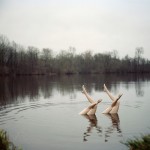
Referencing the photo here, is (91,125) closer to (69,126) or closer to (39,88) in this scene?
(69,126)

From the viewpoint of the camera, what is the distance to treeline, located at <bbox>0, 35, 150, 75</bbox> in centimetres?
11450

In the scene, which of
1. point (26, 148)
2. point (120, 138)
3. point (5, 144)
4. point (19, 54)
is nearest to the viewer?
point (5, 144)

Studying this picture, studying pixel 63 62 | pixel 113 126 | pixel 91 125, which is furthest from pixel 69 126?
pixel 63 62

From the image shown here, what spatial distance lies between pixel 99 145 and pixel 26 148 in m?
3.41

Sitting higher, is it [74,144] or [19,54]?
[19,54]

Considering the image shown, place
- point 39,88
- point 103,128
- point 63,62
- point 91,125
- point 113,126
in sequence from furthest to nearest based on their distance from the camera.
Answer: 1. point 63,62
2. point 39,88
3. point 91,125
4. point 113,126
5. point 103,128

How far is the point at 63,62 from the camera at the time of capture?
14000 cm

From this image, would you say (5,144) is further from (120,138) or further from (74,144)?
(120,138)

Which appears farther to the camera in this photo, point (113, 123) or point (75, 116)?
point (75, 116)

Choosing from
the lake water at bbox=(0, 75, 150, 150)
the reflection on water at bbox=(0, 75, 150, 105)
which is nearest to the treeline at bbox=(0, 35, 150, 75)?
the reflection on water at bbox=(0, 75, 150, 105)

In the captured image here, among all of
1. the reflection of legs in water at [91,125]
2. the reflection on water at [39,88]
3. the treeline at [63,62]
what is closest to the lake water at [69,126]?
the reflection of legs in water at [91,125]

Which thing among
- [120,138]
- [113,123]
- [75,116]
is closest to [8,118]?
[75,116]

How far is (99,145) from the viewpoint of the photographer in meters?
14.0

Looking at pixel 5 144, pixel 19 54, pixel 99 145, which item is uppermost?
pixel 19 54
